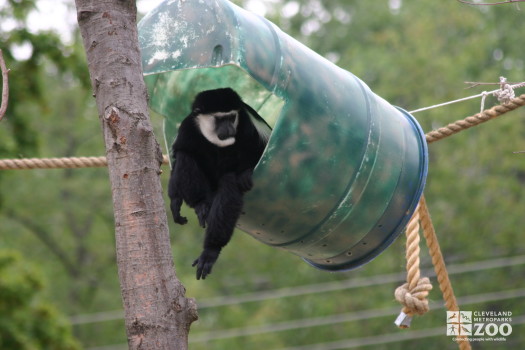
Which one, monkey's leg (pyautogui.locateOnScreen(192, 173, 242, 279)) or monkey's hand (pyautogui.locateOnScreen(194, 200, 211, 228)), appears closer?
monkey's leg (pyautogui.locateOnScreen(192, 173, 242, 279))

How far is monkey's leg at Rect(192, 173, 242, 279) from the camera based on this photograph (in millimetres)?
3203

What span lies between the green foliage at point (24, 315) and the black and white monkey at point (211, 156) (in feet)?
14.4

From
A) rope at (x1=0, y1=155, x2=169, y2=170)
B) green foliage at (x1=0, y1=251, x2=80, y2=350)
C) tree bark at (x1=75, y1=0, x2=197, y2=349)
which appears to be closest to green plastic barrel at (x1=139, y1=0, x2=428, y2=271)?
tree bark at (x1=75, y1=0, x2=197, y2=349)

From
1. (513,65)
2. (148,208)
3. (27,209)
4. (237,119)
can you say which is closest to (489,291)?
(513,65)

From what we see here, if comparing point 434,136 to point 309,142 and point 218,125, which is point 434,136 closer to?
point 309,142

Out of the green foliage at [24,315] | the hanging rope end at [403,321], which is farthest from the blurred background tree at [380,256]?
the hanging rope end at [403,321]

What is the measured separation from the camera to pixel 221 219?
129 inches

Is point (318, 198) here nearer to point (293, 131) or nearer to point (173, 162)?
point (293, 131)

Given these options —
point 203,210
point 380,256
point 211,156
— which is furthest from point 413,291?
point 380,256

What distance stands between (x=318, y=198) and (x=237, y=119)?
0.69 m

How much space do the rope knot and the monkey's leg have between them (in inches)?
32.6

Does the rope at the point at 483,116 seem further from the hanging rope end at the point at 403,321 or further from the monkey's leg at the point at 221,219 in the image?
the monkey's leg at the point at 221,219

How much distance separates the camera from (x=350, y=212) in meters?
3.21

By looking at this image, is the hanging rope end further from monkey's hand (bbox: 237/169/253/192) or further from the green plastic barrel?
monkey's hand (bbox: 237/169/253/192)
